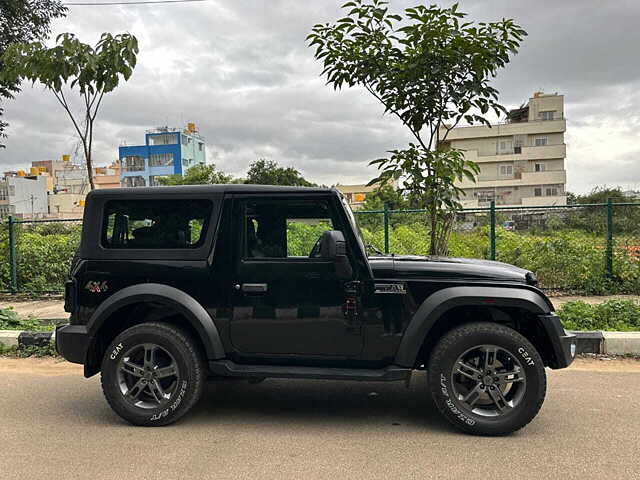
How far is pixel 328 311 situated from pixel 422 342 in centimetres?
75

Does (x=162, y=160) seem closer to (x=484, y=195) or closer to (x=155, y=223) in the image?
(x=484, y=195)

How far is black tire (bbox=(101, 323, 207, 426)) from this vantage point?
4.35m

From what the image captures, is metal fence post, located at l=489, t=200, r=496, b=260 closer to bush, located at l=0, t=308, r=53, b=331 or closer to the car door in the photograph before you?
the car door

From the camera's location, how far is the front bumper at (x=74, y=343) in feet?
14.7

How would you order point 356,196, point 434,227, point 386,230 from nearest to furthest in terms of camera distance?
point 434,227
point 386,230
point 356,196

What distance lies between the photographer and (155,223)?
4.57 m

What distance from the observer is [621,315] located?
741 centimetres

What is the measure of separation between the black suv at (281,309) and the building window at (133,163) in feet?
345

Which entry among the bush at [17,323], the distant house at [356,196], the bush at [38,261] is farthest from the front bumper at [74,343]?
the bush at [38,261]

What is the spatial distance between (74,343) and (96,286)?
0.49 m

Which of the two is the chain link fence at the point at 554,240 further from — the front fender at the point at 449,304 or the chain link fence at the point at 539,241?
the front fender at the point at 449,304

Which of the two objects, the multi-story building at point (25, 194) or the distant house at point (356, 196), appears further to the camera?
the multi-story building at point (25, 194)

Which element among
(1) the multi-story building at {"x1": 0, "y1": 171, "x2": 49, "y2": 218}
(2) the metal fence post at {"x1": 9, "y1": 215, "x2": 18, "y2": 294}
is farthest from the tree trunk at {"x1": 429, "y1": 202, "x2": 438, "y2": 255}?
(1) the multi-story building at {"x1": 0, "y1": 171, "x2": 49, "y2": 218}

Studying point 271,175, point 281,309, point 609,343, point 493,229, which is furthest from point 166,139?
point 281,309
